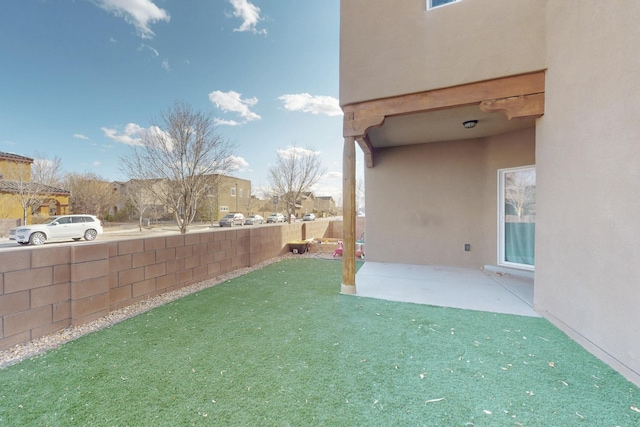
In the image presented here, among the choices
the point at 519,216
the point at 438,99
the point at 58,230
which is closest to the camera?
the point at 438,99

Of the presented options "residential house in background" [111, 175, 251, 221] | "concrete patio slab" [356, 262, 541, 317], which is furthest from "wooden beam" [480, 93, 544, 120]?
"residential house in background" [111, 175, 251, 221]

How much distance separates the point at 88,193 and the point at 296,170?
2023 cm

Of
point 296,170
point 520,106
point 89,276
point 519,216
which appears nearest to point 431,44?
point 520,106

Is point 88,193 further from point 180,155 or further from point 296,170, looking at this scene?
point 180,155

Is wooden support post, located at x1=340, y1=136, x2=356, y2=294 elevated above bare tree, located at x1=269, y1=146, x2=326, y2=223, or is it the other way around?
bare tree, located at x1=269, y1=146, x2=326, y2=223

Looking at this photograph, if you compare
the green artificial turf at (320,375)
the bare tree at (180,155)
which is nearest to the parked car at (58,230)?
the bare tree at (180,155)

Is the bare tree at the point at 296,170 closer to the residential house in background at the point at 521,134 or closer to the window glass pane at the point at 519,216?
the residential house in background at the point at 521,134

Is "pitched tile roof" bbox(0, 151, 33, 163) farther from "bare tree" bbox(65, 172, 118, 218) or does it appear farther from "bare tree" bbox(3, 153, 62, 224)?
"bare tree" bbox(65, 172, 118, 218)

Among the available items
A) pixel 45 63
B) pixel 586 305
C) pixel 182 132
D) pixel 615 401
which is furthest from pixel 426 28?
pixel 45 63

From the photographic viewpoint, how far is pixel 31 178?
14.6 m

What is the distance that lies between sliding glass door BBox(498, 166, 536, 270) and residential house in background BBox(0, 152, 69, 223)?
2269 cm

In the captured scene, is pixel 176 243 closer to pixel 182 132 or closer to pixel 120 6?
pixel 182 132

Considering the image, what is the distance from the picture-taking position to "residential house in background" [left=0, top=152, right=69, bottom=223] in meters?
14.0

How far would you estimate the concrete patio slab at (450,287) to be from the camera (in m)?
3.60
